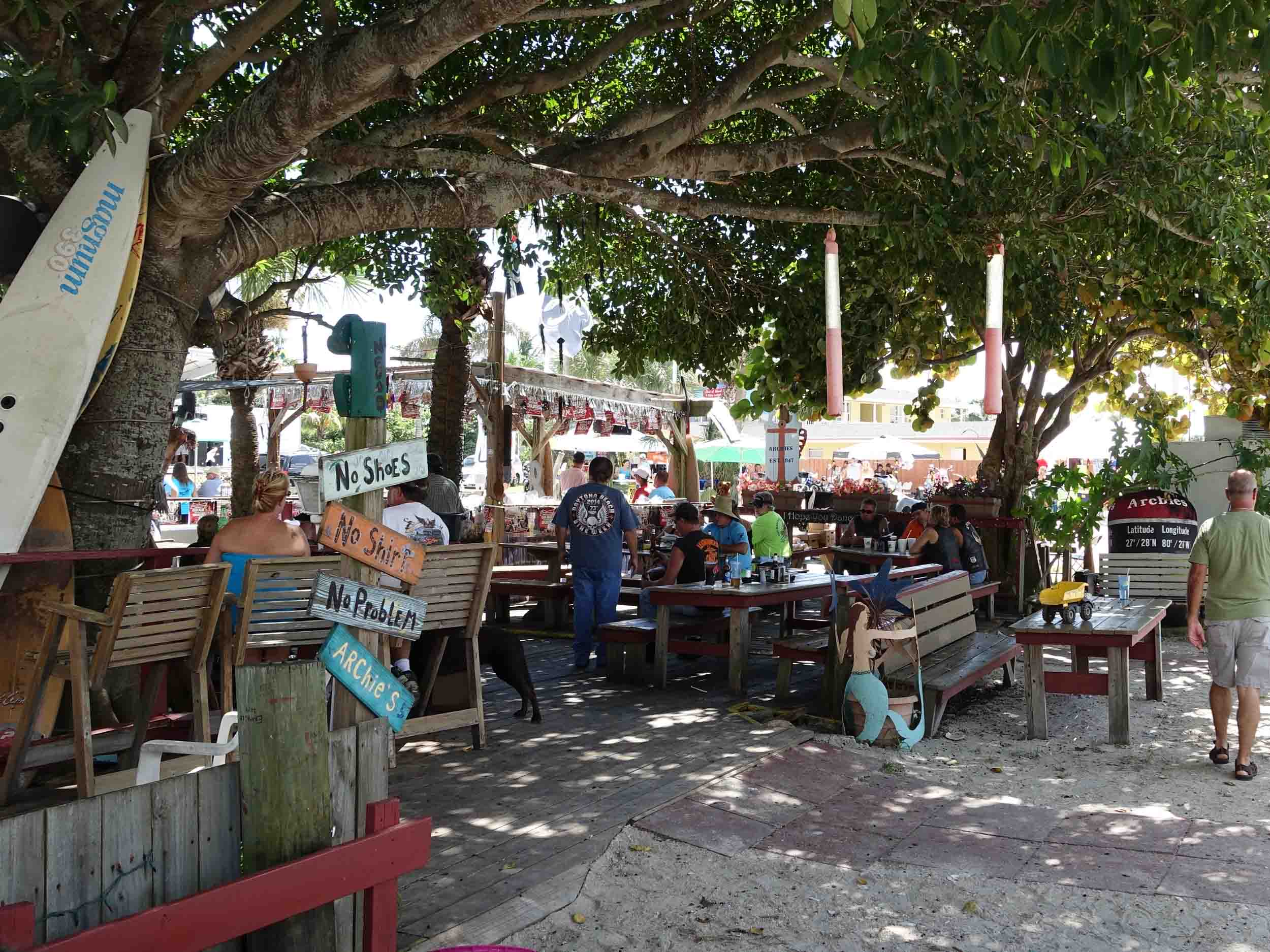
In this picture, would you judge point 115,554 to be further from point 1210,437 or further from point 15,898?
point 1210,437

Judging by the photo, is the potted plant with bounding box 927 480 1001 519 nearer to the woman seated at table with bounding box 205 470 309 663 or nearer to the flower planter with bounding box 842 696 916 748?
the flower planter with bounding box 842 696 916 748

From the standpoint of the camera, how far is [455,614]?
20.7 feet

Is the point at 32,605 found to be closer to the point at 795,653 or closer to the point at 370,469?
the point at 370,469

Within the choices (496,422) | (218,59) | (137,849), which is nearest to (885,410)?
(496,422)

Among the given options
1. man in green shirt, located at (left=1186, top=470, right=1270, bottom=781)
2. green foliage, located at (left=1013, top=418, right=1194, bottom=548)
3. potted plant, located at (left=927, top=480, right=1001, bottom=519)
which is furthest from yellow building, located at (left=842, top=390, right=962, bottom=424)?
man in green shirt, located at (left=1186, top=470, right=1270, bottom=781)

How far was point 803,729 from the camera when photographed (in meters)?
7.25

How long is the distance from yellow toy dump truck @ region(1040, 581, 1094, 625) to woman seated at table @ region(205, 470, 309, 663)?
15.5 ft

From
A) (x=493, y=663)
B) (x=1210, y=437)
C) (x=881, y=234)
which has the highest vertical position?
(x=881, y=234)

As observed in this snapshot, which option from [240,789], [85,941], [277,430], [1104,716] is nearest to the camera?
[85,941]

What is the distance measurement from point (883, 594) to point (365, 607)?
14.6 feet

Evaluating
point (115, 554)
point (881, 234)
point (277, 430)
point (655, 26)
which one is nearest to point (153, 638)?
point (115, 554)

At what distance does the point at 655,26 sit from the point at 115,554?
4576 mm

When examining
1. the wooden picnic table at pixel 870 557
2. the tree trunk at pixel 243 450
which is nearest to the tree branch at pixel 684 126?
the wooden picnic table at pixel 870 557

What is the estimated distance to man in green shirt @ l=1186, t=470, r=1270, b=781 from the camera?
6.59 metres
